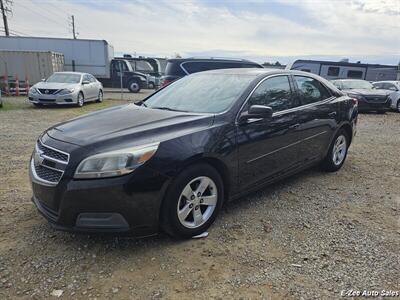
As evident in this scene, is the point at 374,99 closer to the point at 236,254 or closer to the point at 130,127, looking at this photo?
the point at 236,254

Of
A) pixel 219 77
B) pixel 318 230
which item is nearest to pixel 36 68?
pixel 219 77

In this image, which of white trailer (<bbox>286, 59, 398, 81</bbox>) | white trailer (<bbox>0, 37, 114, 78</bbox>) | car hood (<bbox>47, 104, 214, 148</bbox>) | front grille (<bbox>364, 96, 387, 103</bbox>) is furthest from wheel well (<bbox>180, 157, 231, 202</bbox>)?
white trailer (<bbox>0, 37, 114, 78</bbox>)

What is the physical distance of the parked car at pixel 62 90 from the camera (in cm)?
1166

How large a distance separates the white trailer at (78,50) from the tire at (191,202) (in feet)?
68.1

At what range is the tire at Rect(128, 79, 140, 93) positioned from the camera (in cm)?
2268

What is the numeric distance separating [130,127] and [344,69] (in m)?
23.2

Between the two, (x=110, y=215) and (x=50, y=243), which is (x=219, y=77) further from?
(x=50, y=243)

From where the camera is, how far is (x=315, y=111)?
166 inches

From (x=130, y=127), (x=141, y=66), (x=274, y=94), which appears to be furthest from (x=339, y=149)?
(x=141, y=66)

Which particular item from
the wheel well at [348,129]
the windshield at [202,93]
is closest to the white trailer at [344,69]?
the wheel well at [348,129]

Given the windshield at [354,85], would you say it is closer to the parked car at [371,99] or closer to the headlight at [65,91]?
the parked car at [371,99]

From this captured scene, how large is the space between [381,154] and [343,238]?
13.0ft

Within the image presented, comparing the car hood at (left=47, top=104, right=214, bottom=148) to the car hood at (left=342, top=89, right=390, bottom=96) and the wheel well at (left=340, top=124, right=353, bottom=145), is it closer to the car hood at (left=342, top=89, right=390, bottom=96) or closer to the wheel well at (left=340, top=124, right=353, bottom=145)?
the wheel well at (left=340, top=124, right=353, bottom=145)

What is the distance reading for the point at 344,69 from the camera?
22484 mm
